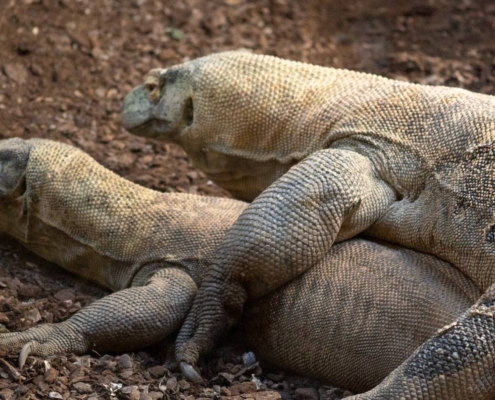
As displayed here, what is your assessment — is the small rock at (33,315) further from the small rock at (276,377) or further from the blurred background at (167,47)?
the blurred background at (167,47)

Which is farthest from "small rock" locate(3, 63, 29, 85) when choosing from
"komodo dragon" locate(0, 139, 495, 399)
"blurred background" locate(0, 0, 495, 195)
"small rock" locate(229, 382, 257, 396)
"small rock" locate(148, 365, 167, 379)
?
"small rock" locate(229, 382, 257, 396)

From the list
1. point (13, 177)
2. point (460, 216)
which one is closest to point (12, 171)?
point (13, 177)

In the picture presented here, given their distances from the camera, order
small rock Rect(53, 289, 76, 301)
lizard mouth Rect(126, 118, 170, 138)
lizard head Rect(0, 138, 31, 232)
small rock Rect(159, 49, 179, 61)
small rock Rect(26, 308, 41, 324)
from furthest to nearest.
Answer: small rock Rect(159, 49, 179, 61) → lizard mouth Rect(126, 118, 170, 138) → lizard head Rect(0, 138, 31, 232) → small rock Rect(53, 289, 76, 301) → small rock Rect(26, 308, 41, 324)

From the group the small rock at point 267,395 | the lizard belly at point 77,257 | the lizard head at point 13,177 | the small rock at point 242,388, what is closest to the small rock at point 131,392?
the small rock at point 242,388

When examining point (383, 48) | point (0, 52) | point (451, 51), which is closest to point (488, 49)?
point (451, 51)

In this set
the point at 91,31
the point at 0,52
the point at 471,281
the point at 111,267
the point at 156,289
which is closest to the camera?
the point at 471,281

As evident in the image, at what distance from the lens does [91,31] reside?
28.3 ft

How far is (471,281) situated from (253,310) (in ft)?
4.20

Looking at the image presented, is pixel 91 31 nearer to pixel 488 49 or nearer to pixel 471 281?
pixel 488 49

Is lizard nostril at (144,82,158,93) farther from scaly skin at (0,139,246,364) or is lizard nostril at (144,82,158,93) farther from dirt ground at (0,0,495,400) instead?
dirt ground at (0,0,495,400)

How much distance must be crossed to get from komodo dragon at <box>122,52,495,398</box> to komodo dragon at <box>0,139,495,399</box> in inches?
5.9

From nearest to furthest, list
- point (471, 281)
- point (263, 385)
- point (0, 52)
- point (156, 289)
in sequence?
point (471, 281), point (263, 385), point (156, 289), point (0, 52)

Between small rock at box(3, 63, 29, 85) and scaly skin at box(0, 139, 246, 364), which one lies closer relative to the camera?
scaly skin at box(0, 139, 246, 364)

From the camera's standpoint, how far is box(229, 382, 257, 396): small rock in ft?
15.3
